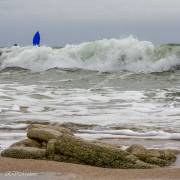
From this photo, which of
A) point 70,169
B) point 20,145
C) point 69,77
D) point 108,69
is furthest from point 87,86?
point 70,169

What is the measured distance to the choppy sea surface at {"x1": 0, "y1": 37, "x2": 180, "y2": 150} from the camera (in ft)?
26.2

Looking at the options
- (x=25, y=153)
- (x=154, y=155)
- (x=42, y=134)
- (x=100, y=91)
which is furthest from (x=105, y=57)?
(x=25, y=153)

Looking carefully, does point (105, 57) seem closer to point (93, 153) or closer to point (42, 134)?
point (42, 134)

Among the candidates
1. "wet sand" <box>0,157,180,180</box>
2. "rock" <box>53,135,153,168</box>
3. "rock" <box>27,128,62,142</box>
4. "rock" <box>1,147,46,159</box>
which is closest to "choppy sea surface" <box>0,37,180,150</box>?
"rock" <box>27,128,62,142</box>

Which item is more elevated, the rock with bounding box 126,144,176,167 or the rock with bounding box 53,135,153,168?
the rock with bounding box 53,135,153,168

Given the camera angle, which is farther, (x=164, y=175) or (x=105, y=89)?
(x=105, y=89)

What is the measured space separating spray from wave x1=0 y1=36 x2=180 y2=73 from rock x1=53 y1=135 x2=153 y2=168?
15823 millimetres

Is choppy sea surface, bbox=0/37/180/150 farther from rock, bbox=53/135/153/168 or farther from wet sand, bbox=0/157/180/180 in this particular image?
wet sand, bbox=0/157/180/180

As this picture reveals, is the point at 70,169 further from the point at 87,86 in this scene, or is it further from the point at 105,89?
the point at 87,86

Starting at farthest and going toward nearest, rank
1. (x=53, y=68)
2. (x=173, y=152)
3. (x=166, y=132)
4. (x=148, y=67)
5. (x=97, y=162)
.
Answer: (x=53, y=68), (x=148, y=67), (x=166, y=132), (x=173, y=152), (x=97, y=162)

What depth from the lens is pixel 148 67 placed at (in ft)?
70.4

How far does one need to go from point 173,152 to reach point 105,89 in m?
8.54

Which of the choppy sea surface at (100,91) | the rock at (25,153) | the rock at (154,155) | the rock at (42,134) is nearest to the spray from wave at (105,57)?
the choppy sea surface at (100,91)

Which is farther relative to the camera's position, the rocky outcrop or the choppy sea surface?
the choppy sea surface
